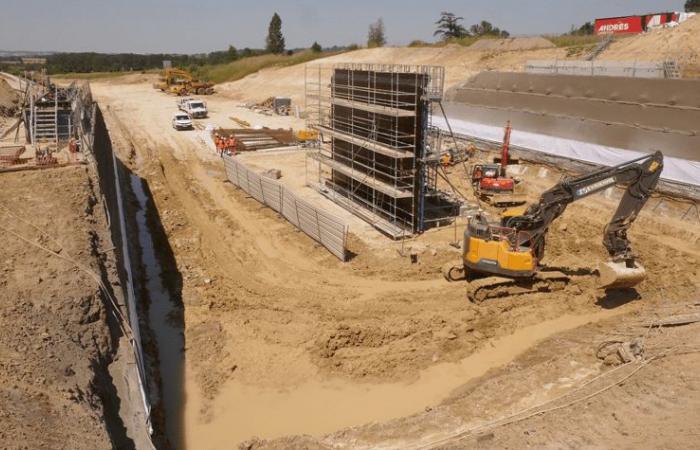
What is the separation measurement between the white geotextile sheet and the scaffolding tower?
7.48 m

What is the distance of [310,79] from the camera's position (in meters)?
60.5

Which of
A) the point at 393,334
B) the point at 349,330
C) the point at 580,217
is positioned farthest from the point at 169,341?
the point at 580,217

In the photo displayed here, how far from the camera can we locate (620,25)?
156 feet

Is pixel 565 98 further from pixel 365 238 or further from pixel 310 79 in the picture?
pixel 310 79

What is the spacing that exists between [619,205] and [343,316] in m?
7.56

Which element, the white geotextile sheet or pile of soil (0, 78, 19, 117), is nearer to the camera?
the white geotextile sheet

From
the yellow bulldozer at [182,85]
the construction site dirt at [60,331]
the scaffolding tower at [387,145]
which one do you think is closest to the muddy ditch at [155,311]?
the construction site dirt at [60,331]

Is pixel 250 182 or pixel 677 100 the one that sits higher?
pixel 677 100

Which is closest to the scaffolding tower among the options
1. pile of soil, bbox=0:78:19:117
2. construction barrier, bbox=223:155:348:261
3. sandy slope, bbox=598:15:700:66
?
construction barrier, bbox=223:155:348:261

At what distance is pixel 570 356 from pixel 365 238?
27.5 ft

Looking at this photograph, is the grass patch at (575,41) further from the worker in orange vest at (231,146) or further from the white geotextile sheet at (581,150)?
the worker in orange vest at (231,146)

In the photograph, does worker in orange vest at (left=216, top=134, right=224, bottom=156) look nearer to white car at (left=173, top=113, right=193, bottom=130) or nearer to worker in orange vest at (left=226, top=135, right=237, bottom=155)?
worker in orange vest at (left=226, top=135, right=237, bottom=155)

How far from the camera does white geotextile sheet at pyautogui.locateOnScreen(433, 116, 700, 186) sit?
69.8ft

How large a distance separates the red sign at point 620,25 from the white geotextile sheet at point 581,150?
23291mm
